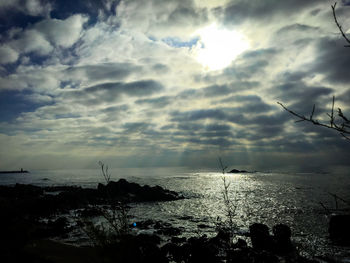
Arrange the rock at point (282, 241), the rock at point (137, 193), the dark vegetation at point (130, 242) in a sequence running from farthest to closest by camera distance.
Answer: the rock at point (137, 193) < the rock at point (282, 241) < the dark vegetation at point (130, 242)

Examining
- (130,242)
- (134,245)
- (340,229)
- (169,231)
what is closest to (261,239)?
(169,231)

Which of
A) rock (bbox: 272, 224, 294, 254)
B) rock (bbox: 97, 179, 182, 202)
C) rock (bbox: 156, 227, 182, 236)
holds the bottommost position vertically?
rock (bbox: 97, 179, 182, 202)

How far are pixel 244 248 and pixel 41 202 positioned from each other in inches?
1129

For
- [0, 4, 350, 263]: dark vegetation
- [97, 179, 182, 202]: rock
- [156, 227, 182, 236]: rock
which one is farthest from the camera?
[97, 179, 182, 202]: rock

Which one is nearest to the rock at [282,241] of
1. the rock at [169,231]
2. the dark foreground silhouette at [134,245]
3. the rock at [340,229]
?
the dark foreground silhouette at [134,245]

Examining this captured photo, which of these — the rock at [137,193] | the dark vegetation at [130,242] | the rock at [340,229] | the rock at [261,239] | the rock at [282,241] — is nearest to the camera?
the dark vegetation at [130,242]

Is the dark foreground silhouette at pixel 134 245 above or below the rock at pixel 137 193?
above

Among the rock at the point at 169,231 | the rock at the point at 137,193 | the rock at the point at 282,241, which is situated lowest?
the rock at the point at 137,193

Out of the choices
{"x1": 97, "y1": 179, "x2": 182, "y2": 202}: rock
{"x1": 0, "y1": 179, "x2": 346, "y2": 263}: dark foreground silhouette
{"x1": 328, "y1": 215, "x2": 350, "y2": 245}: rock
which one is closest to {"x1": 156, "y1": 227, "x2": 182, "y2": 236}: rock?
{"x1": 0, "y1": 179, "x2": 346, "y2": 263}: dark foreground silhouette

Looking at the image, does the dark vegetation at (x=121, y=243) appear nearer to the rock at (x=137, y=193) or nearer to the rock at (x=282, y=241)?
the rock at (x=282, y=241)

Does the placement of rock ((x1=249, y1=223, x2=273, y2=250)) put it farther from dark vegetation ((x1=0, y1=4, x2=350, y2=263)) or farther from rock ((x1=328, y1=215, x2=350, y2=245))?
rock ((x1=328, y1=215, x2=350, y2=245))

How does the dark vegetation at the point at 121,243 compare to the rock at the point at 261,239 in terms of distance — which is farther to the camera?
the rock at the point at 261,239

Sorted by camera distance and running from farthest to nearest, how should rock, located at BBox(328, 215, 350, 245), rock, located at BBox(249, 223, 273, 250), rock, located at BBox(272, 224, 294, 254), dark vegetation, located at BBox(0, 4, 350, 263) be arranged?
rock, located at BBox(328, 215, 350, 245) → rock, located at BBox(249, 223, 273, 250) → rock, located at BBox(272, 224, 294, 254) → dark vegetation, located at BBox(0, 4, 350, 263)

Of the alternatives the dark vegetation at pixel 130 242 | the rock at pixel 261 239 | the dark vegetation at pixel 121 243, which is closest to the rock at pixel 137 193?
the dark vegetation at pixel 121 243
